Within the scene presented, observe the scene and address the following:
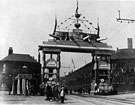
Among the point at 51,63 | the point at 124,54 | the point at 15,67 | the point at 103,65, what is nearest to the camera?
the point at 51,63

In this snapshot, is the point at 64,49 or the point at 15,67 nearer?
the point at 64,49

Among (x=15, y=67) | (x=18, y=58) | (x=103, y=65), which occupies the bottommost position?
(x=103, y=65)

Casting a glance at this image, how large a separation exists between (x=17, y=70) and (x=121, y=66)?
91.2 feet

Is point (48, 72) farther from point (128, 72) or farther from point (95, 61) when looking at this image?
Answer: point (128, 72)

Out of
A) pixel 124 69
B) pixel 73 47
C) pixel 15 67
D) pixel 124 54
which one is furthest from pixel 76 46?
pixel 124 54

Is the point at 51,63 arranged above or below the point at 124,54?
below

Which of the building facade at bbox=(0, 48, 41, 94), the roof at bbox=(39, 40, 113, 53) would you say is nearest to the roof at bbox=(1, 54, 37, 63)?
the building facade at bbox=(0, 48, 41, 94)

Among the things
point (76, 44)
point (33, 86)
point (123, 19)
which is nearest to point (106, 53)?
point (76, 44)

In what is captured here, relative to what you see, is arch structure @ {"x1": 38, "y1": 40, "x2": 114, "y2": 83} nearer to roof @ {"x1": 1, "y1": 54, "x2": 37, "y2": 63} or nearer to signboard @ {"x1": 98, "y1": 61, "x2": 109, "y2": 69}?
signboard @ {"x1": 98, "y1": 61, "x2": 109, "y2": 69}

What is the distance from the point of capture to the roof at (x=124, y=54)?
224ft

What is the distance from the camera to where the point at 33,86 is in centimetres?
3541

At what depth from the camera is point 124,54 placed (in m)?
70.0

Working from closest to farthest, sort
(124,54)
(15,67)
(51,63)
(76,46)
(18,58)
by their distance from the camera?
(51,63), (76,46), (15,67), (18,58), (124,54)

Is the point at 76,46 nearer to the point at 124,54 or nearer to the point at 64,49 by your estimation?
the point at 64,49
